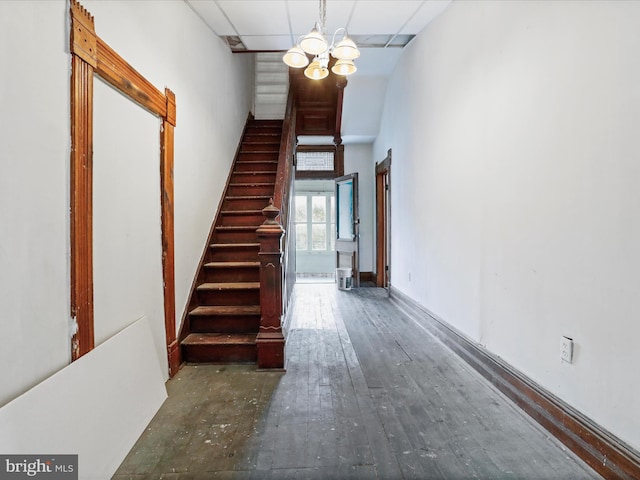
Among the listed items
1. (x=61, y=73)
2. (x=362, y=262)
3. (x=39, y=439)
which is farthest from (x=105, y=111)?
(x=362, y=262)

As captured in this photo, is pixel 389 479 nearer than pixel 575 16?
Yes

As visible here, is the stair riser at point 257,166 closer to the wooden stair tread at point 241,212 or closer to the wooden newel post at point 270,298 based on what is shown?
the wooden stair tread at point 241,212

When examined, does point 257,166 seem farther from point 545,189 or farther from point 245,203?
point 545,189

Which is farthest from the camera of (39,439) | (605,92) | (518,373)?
(518,373)

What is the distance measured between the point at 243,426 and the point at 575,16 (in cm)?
270

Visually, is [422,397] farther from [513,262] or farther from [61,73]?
[61,73]

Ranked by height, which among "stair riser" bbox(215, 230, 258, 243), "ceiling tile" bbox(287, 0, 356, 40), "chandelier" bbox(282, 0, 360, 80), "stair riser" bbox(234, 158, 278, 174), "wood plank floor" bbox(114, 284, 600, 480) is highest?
"ceiling tile" bbox(287, 0, 356, 40)

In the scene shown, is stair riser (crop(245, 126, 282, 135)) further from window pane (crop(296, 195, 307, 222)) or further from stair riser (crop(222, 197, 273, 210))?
window pane (crop(296, 195, 307, 222))

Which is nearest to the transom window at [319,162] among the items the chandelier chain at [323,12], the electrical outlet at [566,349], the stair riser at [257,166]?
the stair riser at [257,166]

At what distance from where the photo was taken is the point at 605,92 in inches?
59.0

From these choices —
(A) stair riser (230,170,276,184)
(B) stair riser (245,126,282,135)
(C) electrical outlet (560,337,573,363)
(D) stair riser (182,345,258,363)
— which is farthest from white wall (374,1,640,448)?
(B) stair riser (245,126,282,135)

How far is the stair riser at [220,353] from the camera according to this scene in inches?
106

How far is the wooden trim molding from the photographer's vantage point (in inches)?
55.8

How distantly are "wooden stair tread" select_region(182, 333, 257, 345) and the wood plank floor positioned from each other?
19 cm
